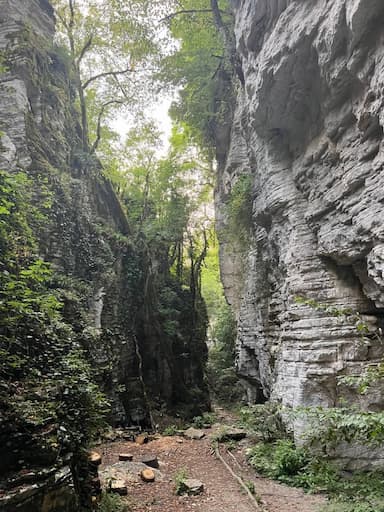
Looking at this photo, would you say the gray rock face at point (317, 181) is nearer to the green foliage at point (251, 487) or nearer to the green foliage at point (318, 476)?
the green foliage at point (318, 476)

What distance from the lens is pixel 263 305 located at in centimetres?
1178

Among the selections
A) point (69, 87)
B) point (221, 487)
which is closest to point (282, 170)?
point (221, 487)

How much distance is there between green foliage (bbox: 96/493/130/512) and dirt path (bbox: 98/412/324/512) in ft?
0.90

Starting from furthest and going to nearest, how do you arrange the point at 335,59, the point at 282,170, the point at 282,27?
the point at 282,170 < the point at 282,27 < the point at 335,59

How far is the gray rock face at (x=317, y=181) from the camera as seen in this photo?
598 centimetres

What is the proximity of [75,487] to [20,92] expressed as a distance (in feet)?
40.4

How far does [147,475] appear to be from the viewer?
6.71 meters

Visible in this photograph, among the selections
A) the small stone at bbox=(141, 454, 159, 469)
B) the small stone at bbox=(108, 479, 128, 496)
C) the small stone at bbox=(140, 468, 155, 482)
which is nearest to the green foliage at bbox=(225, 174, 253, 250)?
the small stone at bbox=(141, 454, 159, 469)

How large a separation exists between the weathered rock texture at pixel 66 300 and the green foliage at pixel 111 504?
0.59m

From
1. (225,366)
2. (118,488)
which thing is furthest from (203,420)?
(118,488)

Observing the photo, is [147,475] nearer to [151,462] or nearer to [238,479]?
[151,462]

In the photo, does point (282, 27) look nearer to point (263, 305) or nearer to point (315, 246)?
point (315, 246)

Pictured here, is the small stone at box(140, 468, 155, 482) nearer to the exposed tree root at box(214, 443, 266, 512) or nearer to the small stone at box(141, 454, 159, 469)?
the small stone at box(141, 454, 159, 469)

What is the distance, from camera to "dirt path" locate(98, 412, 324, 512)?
555 cm
